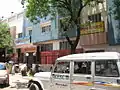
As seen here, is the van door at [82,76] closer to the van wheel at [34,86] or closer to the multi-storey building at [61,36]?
the van wheel at [34,86]

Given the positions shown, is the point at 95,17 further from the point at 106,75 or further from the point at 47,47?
the point at 106,75

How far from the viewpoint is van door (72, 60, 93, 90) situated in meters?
9.72

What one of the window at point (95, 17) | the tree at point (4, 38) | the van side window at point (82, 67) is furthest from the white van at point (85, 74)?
the tree at point (4, 38)

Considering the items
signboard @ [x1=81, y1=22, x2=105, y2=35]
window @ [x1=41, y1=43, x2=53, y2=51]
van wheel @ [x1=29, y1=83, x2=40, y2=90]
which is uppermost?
signboard @ [x1=81, y1=22, x2=105, y2=35]

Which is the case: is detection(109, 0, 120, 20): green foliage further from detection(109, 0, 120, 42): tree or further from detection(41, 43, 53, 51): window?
detection(41, 43, 53, 51): window

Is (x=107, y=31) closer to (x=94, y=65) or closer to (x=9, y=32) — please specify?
(x=94, y=65)

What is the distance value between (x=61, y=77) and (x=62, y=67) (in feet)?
1.29

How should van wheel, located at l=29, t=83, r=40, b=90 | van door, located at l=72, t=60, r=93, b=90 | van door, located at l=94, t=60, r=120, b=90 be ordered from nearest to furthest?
van door, located at l=94, t=60, r=120, b=90 < van door, located at l=72, t=60, r=93, b=90 < van wheel, located at l=29, t=83, r=40, b=90

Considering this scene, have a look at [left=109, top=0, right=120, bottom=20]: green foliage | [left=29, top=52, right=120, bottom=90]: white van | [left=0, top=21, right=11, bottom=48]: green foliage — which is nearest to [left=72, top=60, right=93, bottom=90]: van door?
[left=29, top=52, right=120, bottom=90]: white van

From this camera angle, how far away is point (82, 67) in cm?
1011

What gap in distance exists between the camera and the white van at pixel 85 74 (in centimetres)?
912

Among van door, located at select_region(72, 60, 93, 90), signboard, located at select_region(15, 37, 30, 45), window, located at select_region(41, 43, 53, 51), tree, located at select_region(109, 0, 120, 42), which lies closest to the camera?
van door, located at select_region(72, 60, 93, 90)

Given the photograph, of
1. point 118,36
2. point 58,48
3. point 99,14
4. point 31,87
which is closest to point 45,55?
point 58,48

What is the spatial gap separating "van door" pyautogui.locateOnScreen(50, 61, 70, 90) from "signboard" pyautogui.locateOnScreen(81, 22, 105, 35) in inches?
480
